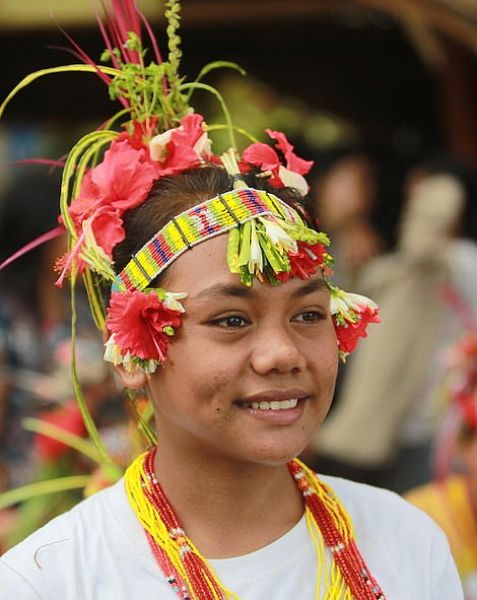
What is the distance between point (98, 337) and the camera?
214 inches

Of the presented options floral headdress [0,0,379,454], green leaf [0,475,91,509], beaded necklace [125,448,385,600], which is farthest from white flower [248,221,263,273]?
green leaf [0,475,91,509]

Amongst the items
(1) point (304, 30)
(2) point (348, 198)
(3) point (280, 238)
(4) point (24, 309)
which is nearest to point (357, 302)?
(3) point (280, 238)

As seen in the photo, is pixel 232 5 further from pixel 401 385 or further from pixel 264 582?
pixel 264 582

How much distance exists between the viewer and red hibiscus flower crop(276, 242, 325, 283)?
2094 millimetres

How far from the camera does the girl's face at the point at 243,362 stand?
2.05 m

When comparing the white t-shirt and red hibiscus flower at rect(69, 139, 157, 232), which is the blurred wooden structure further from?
the white t-shirt

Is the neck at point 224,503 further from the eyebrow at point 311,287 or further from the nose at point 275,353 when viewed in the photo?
the eyebrow at point 311,287

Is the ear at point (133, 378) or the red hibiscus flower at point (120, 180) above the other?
the red hibiscus flower at point (120, 180)

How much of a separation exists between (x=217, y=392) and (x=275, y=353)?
0.12 metres

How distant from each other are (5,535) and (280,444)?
234 cm

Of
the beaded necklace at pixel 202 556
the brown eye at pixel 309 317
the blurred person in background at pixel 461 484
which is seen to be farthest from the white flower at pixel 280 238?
the blurred person in background at pixel 461 484

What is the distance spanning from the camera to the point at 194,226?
84.0 inches

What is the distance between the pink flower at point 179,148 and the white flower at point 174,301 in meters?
0.32

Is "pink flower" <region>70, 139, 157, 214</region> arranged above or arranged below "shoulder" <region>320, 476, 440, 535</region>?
above
